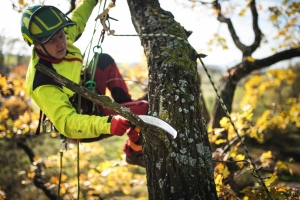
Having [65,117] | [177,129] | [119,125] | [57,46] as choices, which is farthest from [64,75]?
[177,129]

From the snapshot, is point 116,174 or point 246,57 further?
point 116,174

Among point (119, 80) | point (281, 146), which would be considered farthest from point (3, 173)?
point (281, 146)

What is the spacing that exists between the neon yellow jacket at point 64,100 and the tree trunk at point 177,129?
1.39ft

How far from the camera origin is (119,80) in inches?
123

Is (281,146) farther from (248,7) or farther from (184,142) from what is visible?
(184,142)

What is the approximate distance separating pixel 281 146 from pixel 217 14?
934 cm

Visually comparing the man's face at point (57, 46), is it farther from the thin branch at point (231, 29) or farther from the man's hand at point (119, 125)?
the thin branch at point (231, 29)

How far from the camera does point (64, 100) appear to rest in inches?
87.1

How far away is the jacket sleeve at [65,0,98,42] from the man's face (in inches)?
19.8

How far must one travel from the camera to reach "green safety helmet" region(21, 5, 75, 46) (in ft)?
7.70

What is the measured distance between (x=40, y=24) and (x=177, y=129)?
1568mm

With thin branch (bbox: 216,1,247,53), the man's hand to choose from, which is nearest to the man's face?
the man's hand

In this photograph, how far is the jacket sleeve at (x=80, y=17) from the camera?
3.03 metres

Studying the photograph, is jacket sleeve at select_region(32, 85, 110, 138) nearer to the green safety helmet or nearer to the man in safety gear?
the man in safety gear
